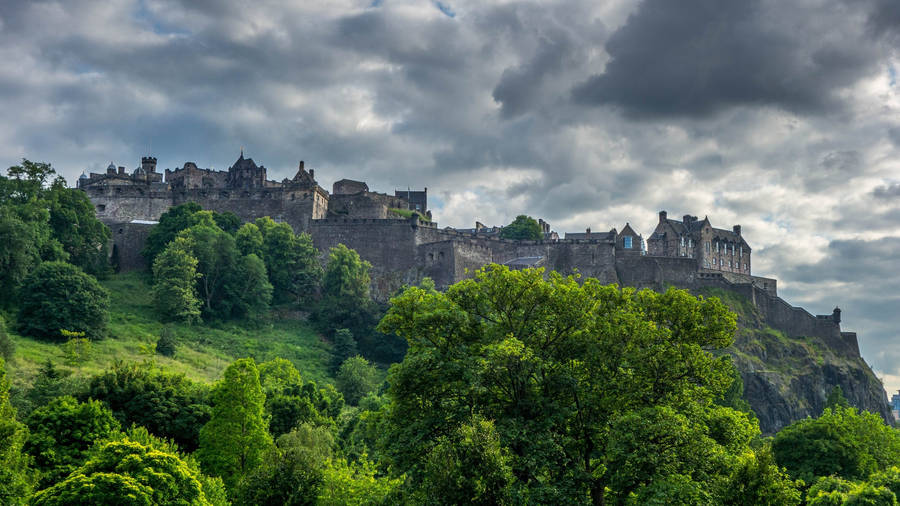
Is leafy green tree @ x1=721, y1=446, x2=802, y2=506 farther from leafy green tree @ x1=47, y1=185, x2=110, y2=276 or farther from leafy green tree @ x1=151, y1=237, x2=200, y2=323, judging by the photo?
leafy green tree @ x1=47, y1=185, x2=110, y2=276

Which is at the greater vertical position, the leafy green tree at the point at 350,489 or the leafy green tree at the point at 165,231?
the leafy green tree at the point at 165,231

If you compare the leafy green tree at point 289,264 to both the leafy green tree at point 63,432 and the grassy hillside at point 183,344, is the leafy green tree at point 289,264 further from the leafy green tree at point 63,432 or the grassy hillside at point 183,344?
the leafy green tree at point 63,432

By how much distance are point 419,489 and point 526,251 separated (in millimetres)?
61894

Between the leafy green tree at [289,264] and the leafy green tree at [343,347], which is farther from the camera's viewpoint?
the leafy green tree at [289,264]

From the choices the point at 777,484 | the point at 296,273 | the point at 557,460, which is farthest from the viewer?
the point at 296,273

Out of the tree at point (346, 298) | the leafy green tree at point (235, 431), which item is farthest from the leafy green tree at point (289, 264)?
the leafy green tree at point (235, 431)

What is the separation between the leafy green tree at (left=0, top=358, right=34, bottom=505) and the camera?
24.2 m

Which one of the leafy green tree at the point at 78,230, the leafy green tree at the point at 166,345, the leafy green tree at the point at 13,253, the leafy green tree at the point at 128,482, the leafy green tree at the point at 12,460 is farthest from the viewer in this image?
the leafy green tree at the point at 78,230

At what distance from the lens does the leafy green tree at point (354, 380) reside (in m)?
56.7

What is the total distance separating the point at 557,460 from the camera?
22.1m

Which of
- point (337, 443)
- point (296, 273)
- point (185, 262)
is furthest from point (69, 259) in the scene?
point (337, 443)

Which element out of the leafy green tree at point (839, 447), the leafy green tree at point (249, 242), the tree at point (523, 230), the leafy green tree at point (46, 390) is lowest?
A: the leafy green tree at point (839, 447)

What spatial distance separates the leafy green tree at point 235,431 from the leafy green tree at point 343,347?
26985 mm

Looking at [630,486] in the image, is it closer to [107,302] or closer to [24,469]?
[24,469]
